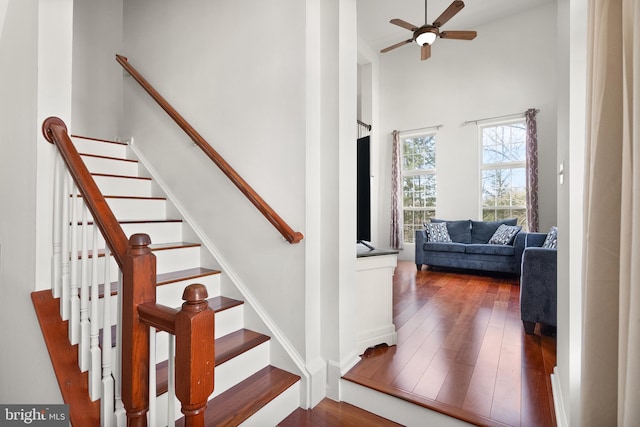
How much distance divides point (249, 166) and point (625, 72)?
70.1 inches

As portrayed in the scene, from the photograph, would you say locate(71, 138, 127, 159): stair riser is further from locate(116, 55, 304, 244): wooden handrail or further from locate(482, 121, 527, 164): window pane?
locate(482, 121, 527, 164): window pane

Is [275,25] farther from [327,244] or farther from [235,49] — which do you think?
[327,244]

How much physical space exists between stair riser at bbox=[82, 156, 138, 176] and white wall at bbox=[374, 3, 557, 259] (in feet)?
15.4

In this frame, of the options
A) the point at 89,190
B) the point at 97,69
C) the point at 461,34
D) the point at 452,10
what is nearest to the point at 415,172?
the point at 461,34

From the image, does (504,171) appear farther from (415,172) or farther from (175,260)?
(175,260)

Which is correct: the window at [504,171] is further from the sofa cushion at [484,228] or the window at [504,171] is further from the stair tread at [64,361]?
the stair tread at [64,361]

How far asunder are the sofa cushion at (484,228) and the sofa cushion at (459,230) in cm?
8

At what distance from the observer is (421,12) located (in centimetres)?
484

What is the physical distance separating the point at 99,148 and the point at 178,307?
5.90ft

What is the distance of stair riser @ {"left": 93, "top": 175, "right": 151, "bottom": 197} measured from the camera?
232 centimetres

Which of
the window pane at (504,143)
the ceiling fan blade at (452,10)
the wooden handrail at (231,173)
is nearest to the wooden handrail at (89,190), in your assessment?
Result: the wooden handrail at (231,173)

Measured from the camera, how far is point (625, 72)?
617 mm

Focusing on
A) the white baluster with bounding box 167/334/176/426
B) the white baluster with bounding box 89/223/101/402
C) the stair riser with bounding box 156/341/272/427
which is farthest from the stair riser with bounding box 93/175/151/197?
the white baluster with bounding box 167/334/176/426

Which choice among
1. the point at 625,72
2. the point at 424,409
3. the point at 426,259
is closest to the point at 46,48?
the point at 625,72
